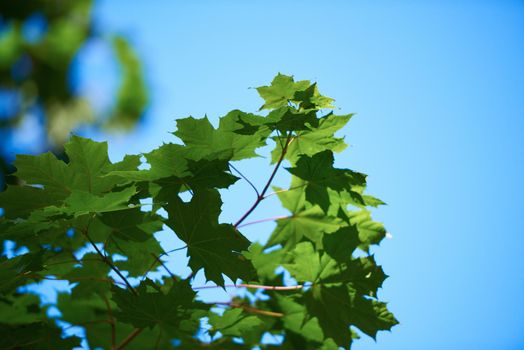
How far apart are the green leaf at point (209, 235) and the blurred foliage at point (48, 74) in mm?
7674

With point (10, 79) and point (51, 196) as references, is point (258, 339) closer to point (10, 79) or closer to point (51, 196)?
point (51, 196)

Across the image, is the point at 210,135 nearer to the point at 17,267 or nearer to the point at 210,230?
the point at 210,230

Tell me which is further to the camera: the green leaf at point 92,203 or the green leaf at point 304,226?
the green leaf at point 304,226

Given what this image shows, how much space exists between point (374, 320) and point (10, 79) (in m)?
9.41

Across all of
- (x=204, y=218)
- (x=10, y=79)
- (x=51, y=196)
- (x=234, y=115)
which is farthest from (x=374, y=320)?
(x=10, y=79)

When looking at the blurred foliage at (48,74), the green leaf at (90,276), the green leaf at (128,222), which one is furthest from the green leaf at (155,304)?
the blurred foliage at (48,74)

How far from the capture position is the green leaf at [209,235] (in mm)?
1271

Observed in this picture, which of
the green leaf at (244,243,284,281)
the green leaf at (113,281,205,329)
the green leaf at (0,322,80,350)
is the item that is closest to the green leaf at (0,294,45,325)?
the green leaf at (0,322,80,350)

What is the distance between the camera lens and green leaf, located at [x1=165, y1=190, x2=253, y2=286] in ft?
4.17

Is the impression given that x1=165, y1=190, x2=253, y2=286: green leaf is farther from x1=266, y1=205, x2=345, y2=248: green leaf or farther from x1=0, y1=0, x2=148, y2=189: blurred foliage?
x1=0, y1=0, x2=148, y2=189: blurred foliage

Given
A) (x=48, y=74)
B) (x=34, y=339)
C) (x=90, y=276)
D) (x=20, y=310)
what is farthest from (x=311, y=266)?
(x=48, y=74)

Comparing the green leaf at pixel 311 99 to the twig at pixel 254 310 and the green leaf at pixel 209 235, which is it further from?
the twig at pixel 254 310

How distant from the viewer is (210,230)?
4.21 feet

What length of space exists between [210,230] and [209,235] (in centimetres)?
2
